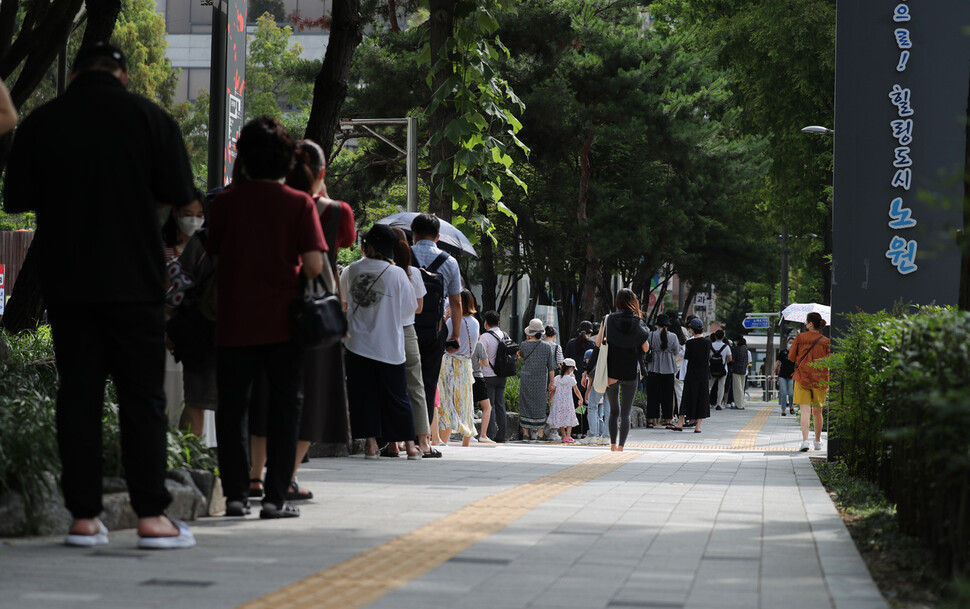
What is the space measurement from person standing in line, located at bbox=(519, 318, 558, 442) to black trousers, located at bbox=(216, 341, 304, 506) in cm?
1249

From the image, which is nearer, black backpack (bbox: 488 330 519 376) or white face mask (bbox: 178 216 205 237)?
white face mask (bbox: 178 216 205 237)

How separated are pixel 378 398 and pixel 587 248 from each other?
80.2 ft

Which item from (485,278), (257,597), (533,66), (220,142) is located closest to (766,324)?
(485,278)

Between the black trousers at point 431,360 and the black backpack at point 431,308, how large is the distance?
62mm

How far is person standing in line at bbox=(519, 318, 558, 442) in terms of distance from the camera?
18.5 metres

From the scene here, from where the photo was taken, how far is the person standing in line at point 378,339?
9.08 metres

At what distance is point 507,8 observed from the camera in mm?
12914

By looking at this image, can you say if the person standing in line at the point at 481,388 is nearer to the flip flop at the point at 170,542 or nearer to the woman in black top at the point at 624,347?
the woman in black top at the point at 624,347

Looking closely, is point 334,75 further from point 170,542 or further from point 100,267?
point 170,542

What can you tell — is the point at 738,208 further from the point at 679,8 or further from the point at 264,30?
the point at 264,30

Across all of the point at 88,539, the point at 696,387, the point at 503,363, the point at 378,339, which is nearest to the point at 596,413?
the point at 503,363

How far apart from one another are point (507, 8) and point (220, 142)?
498 centimetres

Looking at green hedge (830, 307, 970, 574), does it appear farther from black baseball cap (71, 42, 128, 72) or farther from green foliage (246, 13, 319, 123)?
green foliage (246, 13, 319, 123)

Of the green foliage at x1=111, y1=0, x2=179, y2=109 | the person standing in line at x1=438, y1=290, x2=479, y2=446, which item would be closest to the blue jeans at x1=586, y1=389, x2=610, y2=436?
the person standing in line at x1=438, y1=290, x2=479, y2=446
